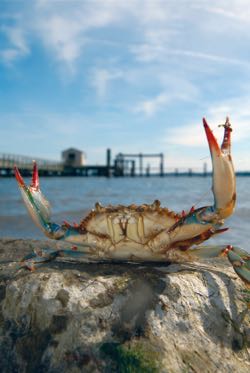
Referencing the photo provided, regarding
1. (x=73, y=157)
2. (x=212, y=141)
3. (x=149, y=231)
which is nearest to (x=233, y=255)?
(x=149, y=231)

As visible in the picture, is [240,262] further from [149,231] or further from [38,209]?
[38,209]

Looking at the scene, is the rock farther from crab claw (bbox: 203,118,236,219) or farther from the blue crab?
crab claw (bbox: 203,118,236,219)

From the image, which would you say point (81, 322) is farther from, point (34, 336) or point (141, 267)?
point (141, 267)

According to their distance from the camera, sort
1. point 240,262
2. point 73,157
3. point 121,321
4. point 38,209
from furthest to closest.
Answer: point 73,157
point 38,209
point 240,262
point 121,321

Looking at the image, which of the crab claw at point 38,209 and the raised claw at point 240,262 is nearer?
the raised claw at point 240,262

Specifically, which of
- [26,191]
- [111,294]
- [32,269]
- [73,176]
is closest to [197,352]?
[111,294]

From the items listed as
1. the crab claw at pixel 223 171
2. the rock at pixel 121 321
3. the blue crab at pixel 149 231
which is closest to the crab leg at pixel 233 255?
the blue crab at pixel 149 231

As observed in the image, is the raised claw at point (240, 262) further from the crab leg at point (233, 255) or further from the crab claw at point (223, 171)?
the crab claw at point (223, 171)
